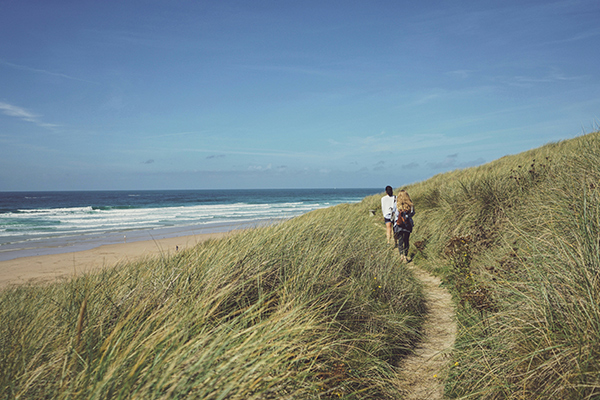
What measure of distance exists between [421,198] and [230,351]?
1258 centimetres

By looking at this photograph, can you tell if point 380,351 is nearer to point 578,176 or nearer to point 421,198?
point 578,176

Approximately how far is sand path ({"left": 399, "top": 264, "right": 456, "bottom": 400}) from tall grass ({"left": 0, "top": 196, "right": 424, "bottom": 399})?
16cm

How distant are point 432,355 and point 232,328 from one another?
241cm

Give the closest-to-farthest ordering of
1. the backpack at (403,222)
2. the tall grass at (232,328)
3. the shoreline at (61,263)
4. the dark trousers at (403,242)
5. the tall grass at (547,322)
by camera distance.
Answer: the tall grass at (232,328) → the tall grass at (547,322) → the backpack at (403,222) → the dark trousers at (403,242) → the shoreline at (61,263)

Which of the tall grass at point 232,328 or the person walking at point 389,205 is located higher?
the person walking at point 389,205

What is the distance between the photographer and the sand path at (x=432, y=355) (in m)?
3.16

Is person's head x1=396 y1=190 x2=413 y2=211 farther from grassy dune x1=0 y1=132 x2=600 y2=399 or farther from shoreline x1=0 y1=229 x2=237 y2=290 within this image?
shoreline x1=0 y1=229 x2=237 y2=290

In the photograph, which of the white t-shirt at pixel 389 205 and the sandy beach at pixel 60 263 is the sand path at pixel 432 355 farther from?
the sandy beach at pixel 60 263

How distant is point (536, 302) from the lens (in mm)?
2783

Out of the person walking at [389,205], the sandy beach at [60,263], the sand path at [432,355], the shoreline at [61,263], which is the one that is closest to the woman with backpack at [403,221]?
the person walking at [389,205]

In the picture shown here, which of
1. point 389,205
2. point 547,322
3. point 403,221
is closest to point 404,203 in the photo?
point 403,221

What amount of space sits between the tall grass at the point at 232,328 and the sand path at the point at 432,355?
0.53 ft

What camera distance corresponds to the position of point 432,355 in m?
3.79

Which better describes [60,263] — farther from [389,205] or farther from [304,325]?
[304,325]
